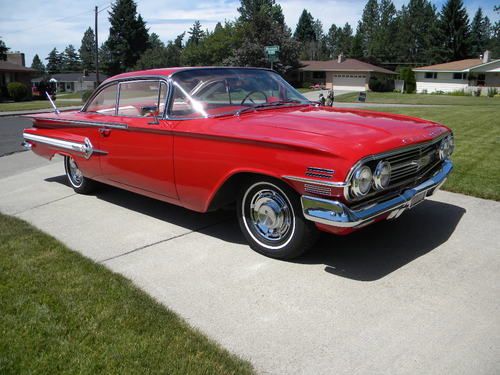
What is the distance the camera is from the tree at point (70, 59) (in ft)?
378

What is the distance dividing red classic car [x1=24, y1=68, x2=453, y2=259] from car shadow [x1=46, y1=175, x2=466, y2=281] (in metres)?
0.42

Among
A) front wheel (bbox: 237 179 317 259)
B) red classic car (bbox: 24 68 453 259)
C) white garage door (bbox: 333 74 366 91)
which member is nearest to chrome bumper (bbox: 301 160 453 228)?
red classic car (bbox: 24 68 453 259)

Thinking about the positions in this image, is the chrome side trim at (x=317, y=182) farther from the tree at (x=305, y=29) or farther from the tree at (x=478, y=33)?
the tree at (x=305, y=29)

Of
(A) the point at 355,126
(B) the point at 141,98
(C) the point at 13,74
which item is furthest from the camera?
(C) the point at 13,74

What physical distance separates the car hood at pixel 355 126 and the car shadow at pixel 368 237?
3.16 ft

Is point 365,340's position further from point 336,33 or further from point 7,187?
point 336,33

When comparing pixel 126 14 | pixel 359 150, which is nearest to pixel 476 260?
pixel 359 150

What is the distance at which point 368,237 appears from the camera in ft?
14.6

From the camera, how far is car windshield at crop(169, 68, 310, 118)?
14.5 feet

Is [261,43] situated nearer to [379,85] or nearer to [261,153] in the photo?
[379,85]

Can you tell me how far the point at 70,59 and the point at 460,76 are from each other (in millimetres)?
103836

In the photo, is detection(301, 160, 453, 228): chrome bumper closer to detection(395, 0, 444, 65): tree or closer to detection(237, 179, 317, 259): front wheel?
detection(237, 179, 317, 259): front wheel

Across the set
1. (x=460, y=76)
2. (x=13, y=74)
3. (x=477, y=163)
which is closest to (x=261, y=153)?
(x=477, y=163)

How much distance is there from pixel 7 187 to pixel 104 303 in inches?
181
